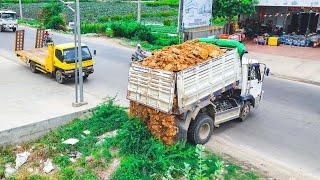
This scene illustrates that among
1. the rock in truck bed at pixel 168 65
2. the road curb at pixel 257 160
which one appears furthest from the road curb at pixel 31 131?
the road curb at pixel 257 160

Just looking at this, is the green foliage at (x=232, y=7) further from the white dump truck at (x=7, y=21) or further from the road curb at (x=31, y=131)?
the white dump truck at (x=7, y=21)

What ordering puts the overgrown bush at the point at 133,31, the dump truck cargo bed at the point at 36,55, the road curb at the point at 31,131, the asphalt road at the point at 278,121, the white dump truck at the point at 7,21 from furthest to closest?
the white dump truck at the point at 7,21 < the overgrown bush at the point at 133,31 < the dump truck cargo bed at the point at 36,55 < the road curb at the point at 31,131 < the asphalt road at the point at 278,121

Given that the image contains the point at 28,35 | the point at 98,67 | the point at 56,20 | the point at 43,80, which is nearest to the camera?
the point at 43,80

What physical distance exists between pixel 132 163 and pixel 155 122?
1571mm

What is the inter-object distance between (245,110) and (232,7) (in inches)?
678

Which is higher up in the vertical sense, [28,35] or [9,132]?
[28,35]

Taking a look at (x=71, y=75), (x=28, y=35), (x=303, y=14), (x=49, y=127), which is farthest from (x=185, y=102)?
(x=28, y=35)

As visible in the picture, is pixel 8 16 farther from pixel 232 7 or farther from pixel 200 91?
pixel 200 91

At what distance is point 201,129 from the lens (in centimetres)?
1191

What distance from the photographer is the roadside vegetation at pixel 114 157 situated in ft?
32.9

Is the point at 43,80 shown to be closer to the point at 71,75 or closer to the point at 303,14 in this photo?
the point at 71,75

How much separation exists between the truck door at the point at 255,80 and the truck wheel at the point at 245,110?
401 millimetres

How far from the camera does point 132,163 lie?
9.95 metres

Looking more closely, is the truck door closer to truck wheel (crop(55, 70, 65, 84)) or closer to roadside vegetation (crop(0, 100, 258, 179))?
roadside vegetation (crop(0, 100, 258, 179))
